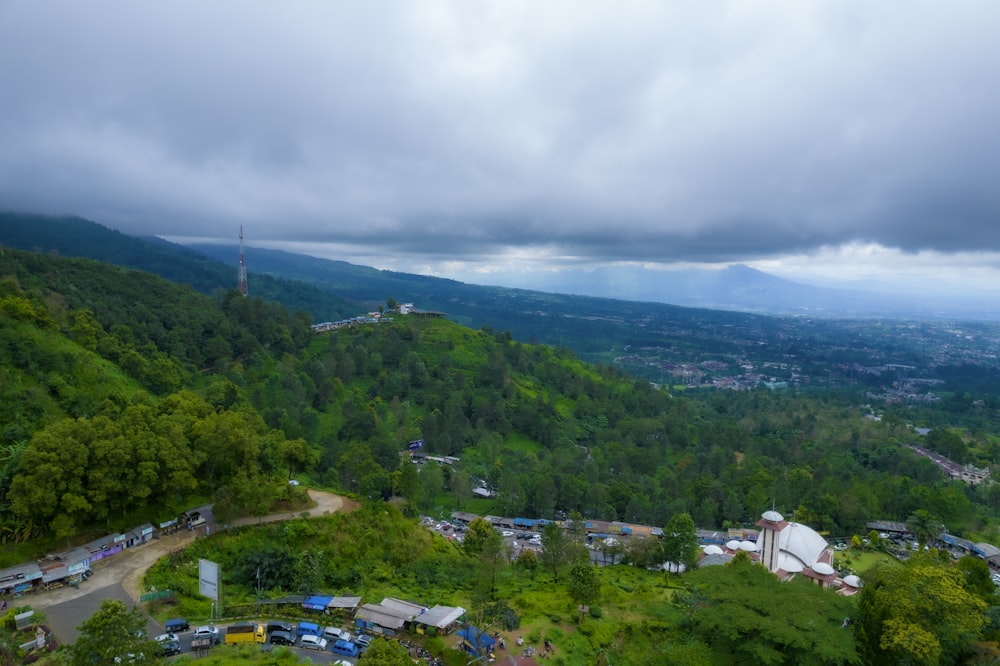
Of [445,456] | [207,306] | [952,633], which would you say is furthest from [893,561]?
[207,306]

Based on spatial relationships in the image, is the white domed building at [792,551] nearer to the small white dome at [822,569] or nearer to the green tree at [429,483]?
the small white dome at [822,569]

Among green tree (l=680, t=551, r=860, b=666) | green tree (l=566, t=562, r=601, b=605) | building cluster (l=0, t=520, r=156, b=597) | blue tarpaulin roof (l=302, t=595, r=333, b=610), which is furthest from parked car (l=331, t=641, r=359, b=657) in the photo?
green tree (l=680, t=551, r=860, b=666)

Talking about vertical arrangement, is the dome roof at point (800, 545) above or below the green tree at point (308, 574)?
below

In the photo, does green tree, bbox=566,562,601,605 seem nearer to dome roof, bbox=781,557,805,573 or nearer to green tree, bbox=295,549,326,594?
green tree, bbox=295,549,326,594

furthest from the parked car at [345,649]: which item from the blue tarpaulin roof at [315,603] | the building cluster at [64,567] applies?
the building cluster at [64,567]

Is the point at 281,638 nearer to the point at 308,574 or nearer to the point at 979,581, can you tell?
the point at 308,574

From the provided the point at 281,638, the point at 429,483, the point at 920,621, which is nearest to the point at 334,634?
the point at 281,638

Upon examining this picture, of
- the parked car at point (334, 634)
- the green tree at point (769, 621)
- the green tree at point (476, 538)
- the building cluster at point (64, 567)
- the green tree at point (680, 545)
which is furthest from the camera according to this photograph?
the green tree at point (476, 538)
